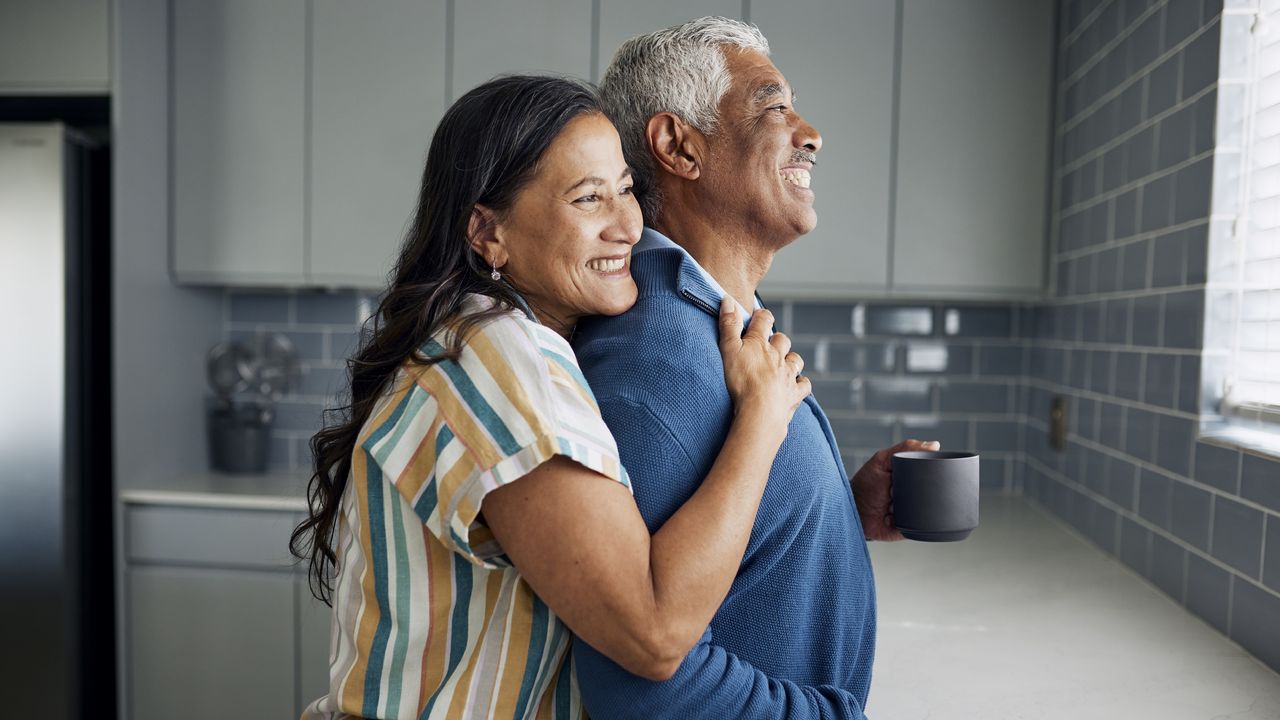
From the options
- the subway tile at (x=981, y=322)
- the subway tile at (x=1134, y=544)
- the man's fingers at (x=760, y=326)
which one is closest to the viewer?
the man's fingers at (x=760, y=326)

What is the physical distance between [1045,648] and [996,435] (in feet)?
4.72

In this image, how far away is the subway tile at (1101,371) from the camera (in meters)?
1.95

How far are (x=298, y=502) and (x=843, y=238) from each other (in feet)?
5.15

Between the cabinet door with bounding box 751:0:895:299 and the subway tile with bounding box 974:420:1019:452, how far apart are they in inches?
25.3

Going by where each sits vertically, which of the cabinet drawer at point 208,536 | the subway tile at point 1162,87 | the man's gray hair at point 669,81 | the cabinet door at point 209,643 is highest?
the subway tile at point 1162,87

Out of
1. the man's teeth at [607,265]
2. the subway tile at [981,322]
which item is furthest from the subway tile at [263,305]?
the man's teeth at [607,265]

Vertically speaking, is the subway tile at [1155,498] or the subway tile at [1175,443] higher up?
the subway tile at [1175,443]

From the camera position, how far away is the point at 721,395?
2.89 feet

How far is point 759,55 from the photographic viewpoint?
43.0 inches

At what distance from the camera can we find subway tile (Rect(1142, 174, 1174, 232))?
1.66 metres

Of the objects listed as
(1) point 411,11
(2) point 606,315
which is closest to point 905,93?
(1) point 411,11

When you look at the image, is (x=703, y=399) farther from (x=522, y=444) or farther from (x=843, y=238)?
(x=843, y=238)

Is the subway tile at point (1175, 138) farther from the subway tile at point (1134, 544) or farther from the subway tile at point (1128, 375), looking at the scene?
the subway tile at point (1134, 544)

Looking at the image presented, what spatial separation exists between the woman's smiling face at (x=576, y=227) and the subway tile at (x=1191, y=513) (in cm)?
112
